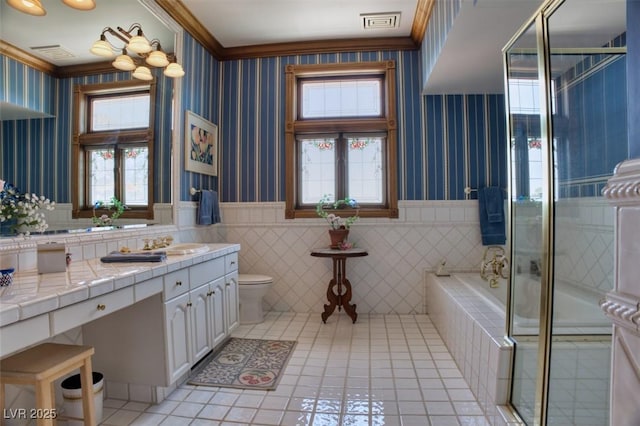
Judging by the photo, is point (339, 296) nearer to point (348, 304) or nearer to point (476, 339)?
point (348, 304)

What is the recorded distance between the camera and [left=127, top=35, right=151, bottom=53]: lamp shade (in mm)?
2463

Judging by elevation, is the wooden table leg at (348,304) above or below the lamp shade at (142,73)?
below

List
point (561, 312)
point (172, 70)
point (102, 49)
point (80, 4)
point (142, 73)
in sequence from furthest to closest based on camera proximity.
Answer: point (172, 70)
point (142, 73)
point (102, 49)
point (80, 4)
point (561, 312)

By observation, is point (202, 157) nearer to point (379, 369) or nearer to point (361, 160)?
point (361, 160)

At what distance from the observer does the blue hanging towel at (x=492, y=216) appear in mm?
3562

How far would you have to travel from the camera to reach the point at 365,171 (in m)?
3.77

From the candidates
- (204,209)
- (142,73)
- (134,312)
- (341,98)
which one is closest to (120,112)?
(142,73)

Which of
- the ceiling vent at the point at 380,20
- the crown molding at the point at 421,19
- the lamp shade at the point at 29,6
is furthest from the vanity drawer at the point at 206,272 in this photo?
the crown molding at the point at 421,19

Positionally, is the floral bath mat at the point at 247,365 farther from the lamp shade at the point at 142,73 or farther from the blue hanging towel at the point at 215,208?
the lamp shade at the point at 142,73

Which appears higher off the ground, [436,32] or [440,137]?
[436,32]

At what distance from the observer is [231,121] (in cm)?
389

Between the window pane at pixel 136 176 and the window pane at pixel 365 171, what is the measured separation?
1984 millimetres

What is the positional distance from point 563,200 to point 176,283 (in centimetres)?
206

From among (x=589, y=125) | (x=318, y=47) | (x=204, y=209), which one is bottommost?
(x=204, y=209)
